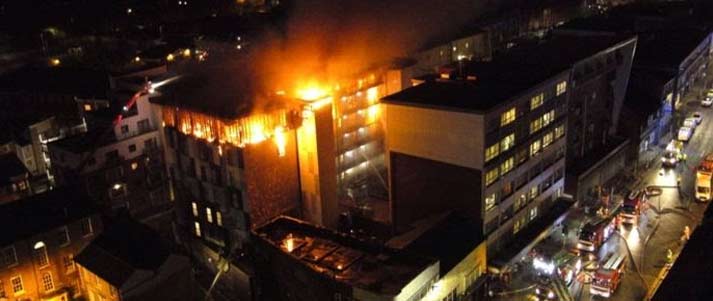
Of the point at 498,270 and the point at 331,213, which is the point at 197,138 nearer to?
the point at 331,213

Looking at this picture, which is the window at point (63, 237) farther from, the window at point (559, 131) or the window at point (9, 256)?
→ the window at point (559, 131)

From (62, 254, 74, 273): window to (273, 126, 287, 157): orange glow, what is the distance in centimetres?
1059

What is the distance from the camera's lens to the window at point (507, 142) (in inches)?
1168

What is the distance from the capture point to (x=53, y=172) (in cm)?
3625

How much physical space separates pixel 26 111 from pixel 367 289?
3767cm

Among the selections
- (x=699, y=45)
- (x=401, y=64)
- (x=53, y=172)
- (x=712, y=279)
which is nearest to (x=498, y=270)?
(x=712, y=279)

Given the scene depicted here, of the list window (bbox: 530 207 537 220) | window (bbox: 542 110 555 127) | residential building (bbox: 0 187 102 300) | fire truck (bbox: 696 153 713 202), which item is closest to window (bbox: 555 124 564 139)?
window (bbox: 542 110 555 127)

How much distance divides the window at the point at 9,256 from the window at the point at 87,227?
3067mm

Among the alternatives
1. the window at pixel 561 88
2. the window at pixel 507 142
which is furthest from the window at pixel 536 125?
the window at pixel 561 88

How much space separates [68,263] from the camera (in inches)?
1104

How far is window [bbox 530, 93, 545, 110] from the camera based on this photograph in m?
31.4

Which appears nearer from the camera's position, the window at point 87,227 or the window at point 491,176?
the window at point 87,227

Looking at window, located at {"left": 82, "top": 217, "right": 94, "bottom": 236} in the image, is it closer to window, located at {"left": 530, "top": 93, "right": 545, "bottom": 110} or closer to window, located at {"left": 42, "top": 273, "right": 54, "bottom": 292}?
window, located at {"left": 42, "top": 273, "right": 54, "bottom": 292}

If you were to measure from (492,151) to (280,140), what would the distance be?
33.9 ft
